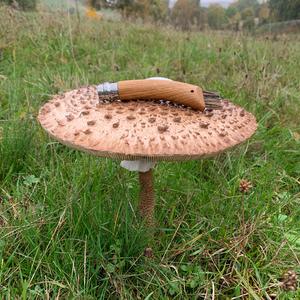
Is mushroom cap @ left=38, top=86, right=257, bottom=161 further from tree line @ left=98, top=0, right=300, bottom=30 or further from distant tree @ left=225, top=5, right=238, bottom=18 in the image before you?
distant tree @ left=225, top=5, right=238, bottom=18

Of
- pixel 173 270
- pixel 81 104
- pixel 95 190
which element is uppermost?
pixel 81 104

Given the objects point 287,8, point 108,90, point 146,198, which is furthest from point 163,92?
point 287,8

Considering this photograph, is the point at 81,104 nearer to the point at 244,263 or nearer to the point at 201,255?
the point at 201,255

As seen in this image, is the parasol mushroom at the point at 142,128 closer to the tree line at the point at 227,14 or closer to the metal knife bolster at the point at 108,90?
the metal knife bolster at the point at 108,90

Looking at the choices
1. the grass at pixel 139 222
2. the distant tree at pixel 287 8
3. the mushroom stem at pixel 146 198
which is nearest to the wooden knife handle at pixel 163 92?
the mushroom stem at pixel 146 198

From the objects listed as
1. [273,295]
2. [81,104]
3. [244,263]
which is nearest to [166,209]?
[244,263]

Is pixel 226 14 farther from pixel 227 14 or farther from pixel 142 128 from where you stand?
pixel 142 128

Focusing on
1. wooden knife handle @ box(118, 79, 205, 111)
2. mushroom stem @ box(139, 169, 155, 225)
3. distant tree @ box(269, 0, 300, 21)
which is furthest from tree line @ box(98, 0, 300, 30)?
wooden knife handle @ box(118, 79, 205, 111)
